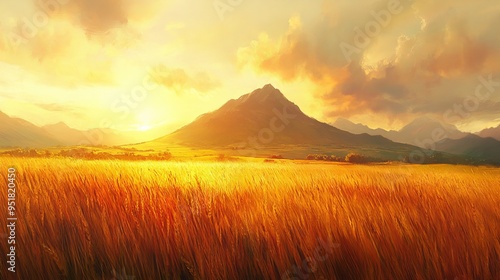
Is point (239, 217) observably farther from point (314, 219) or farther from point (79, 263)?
point (79, 263)

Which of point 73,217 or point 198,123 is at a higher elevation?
point 198,123

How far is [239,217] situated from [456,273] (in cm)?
151

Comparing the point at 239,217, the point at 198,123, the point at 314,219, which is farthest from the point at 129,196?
the point at 198,123

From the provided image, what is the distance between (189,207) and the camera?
2.59 metres
